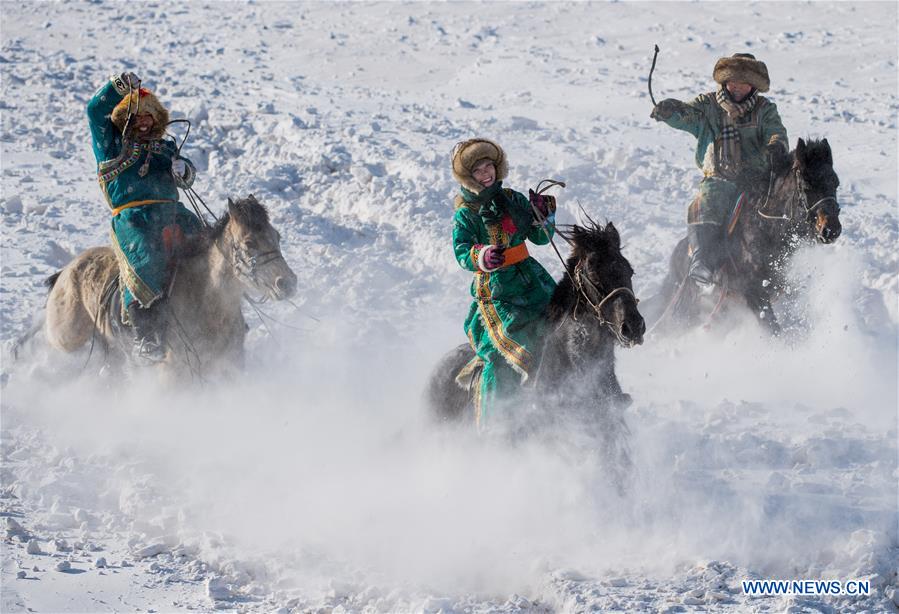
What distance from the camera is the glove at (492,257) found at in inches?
267

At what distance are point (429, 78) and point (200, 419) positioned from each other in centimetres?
1157

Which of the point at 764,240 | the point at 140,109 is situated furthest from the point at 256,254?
the point at 764,240

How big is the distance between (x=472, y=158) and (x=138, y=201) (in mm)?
3512

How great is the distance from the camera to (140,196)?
938 cm

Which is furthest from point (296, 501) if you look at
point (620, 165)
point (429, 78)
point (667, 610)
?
point (429, 78)

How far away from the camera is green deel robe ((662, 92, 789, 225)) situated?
33.4 ft

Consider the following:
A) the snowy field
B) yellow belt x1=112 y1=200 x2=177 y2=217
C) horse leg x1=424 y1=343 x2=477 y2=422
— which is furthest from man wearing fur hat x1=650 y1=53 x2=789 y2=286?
yellow belt x1=112 y1=200 x2=177 y2=217

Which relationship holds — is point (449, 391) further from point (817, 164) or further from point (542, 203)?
point (817, 164)

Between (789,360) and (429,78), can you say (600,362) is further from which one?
(429,78)

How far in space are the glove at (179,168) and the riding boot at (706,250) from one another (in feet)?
15.0

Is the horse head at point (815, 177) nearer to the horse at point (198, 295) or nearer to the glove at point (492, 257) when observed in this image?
the glove at point (492, 257)

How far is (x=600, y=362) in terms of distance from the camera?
6941 millimetres

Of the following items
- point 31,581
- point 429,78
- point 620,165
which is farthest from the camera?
point 429,78

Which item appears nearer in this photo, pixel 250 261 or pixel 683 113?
pixel 250 261
